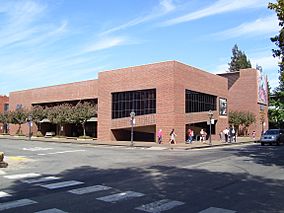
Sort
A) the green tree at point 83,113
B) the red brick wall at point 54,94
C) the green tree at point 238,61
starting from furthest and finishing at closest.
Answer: the green tree at point 238,61
the red brick wall at point 54,94
the green tree at point 83,113

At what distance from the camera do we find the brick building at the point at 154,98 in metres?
41.0

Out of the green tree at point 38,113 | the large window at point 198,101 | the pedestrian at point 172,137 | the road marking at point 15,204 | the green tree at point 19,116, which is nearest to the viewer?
the road marking at point 15,204

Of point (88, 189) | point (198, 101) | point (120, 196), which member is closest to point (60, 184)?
point (88, 189)

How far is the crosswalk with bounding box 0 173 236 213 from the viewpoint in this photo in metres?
8.53

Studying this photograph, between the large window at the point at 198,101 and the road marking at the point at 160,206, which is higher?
the large window at the point at 198,101

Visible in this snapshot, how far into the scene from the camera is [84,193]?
34.2ft

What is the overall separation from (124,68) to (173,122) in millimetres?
9609

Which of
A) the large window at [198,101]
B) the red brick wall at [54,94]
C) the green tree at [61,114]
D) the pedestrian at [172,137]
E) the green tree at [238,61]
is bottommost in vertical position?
the pedestrian at [172,137]

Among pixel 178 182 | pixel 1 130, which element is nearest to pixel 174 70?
pixel 178 182

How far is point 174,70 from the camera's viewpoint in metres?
40.7

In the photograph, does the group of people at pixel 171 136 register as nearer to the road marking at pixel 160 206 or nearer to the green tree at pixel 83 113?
the green tree at pixel 83 113

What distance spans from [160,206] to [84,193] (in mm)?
2557

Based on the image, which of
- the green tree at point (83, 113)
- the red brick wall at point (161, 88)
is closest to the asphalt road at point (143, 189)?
the red brick wall at point (161, 88)

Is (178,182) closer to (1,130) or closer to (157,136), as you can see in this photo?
(157,136)
